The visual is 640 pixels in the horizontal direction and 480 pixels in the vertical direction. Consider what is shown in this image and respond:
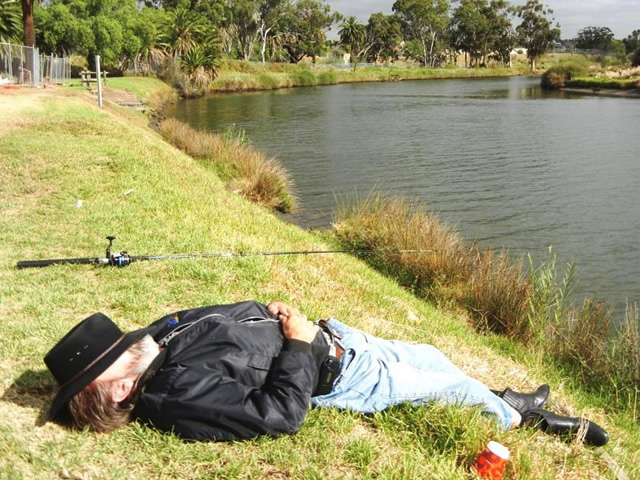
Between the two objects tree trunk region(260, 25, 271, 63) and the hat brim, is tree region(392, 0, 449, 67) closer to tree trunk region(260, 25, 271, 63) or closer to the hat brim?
tree trunk region(260, 25, 271, 63)

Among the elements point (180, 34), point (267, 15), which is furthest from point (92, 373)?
point (267, 15)

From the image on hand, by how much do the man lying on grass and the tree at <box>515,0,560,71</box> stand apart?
10819 cm

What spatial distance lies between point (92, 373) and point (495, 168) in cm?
1598

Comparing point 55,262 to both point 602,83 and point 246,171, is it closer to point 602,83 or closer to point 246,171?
point 246,171

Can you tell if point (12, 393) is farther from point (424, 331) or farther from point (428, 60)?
point (428, 60)

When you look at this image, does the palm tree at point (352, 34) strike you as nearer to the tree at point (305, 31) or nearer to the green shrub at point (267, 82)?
the tree at point (305, 31)

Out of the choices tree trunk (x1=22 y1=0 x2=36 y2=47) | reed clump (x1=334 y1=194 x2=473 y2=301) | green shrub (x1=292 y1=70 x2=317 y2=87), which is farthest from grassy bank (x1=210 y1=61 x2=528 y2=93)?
reed clump (x1=334 y1=194 x2=473 y2=301)

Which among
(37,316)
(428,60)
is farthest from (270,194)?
(428,60)

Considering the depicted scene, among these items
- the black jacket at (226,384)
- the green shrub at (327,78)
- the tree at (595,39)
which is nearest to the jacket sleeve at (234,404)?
the black jacket at (226,384)

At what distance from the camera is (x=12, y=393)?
3.28 meters

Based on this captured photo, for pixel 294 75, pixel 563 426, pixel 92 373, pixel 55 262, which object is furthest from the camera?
pixel 294 75

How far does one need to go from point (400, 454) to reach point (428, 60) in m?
109

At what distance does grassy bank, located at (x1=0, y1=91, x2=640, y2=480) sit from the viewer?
9.28 feet

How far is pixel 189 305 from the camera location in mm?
4578
